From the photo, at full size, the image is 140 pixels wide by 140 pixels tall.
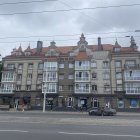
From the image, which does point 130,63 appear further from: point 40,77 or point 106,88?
point 40,77

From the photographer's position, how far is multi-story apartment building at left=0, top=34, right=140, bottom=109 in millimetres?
55250

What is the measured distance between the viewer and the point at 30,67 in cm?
6206

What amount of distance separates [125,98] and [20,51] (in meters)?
31.3

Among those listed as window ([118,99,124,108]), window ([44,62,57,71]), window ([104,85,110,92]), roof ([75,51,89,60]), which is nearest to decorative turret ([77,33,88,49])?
roof ([75,51,89,60])

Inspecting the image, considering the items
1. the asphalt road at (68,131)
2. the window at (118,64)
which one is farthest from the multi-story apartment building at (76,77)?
the asphalt road at (68,131)

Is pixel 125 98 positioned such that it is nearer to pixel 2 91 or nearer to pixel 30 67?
pixel 30 67

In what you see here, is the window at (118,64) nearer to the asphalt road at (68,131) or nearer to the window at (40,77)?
the window at (40,77)

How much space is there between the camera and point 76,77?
58.1 m

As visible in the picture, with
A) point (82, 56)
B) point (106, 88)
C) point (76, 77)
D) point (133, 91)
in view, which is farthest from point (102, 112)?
point (82, 56)

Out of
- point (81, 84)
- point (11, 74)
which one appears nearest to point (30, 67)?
point (11, 74)

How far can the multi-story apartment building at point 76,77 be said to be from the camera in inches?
2175

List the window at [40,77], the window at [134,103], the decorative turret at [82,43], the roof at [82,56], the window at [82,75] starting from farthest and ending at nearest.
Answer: the decorative turret at [82,43], the window at [40,77], the roof at [82,56], the window at [82,75], the window at [134,103]

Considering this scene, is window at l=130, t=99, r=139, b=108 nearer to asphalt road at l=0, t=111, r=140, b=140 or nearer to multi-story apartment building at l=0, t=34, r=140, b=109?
multi-story apartment building at l=0, t=34, r=140, b=109

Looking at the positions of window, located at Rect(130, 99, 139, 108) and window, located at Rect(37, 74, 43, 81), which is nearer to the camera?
window, located at Rect(130, 99, 139, 108)
